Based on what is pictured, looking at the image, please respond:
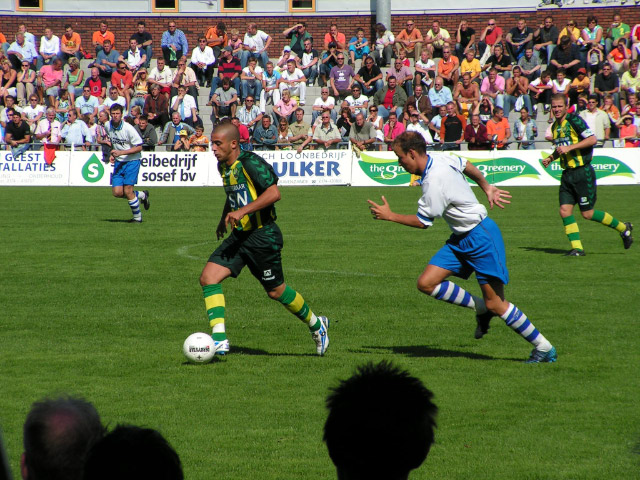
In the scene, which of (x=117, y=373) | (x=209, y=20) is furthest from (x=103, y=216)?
(x=209, y=20)

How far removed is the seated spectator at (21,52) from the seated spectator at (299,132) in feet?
33.4

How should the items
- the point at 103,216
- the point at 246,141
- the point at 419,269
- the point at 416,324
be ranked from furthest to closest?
the point at 246,141, the point at 103,216, the point at 419,269, the point at 416,324

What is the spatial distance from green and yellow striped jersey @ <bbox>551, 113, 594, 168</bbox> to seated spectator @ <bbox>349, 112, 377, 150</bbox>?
1322 cm

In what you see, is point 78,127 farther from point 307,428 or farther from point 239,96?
point 307,428

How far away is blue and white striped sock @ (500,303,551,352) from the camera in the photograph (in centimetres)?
736

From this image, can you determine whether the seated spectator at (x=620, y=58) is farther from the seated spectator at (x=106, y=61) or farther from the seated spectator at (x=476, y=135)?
the seated spectator at (x=106, y=61)

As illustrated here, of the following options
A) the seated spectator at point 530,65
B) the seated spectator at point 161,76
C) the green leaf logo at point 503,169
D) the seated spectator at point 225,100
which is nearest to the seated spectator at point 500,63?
the seated spectator at point 530,65

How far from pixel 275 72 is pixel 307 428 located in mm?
25728

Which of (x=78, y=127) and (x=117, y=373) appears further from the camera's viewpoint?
(x=78, y=127)

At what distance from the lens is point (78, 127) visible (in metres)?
27.7

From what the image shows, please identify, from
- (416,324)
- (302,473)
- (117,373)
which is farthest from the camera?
(416,324)

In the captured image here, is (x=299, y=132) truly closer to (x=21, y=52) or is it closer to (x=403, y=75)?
(x=403, y=75)

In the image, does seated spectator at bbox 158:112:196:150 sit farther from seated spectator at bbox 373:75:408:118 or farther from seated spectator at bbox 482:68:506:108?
seated spectator at bbox 482:68:506:108

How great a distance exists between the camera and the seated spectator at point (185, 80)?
99.2 feet
